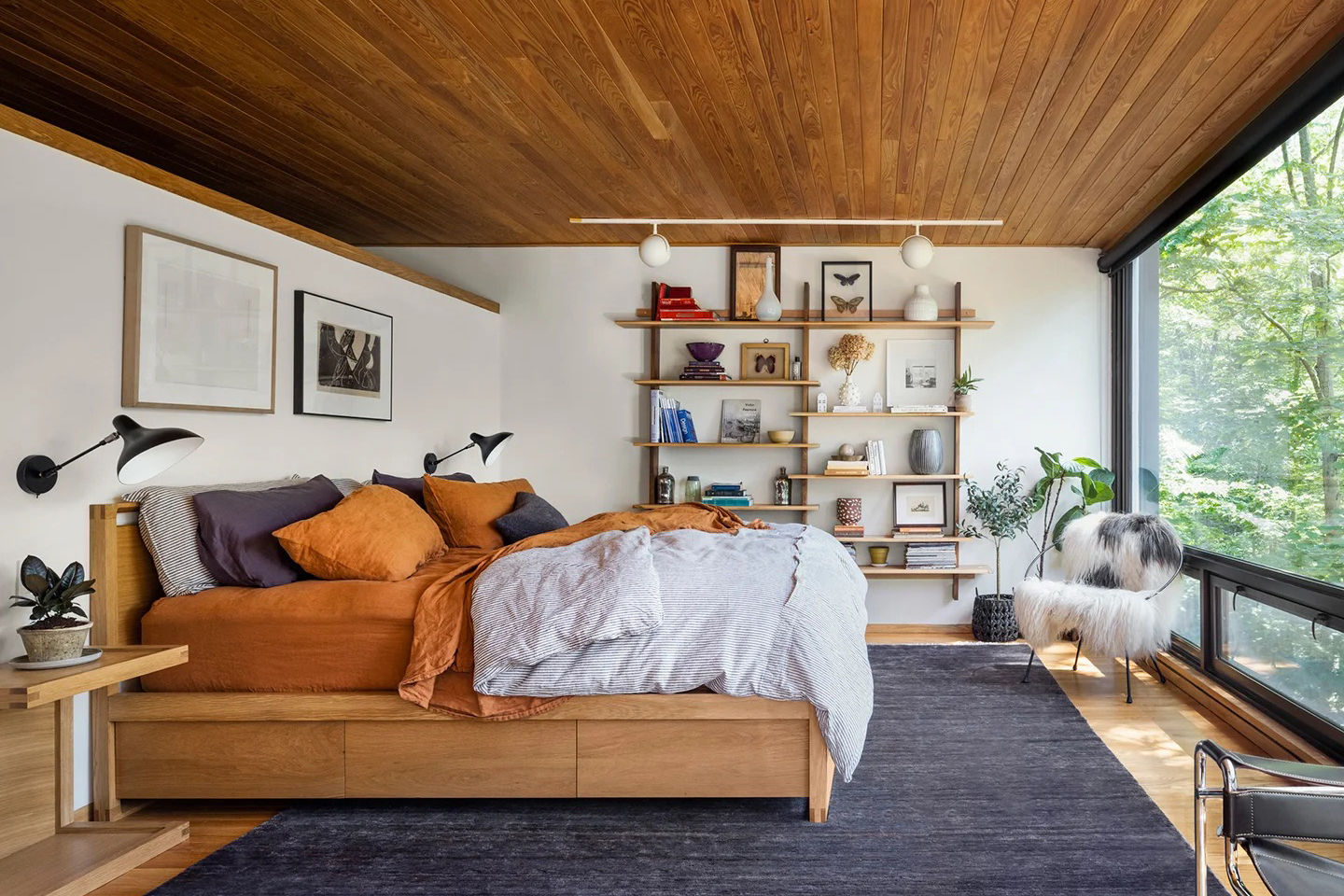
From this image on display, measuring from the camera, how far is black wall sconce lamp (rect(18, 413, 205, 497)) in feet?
9.05

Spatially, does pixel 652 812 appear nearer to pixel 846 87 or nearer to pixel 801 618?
pixel 801 618

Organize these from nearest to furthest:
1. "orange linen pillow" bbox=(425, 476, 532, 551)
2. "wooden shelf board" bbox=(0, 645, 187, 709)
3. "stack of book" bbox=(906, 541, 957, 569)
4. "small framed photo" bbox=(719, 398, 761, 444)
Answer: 1. "wooden shelf board" bbox=(0, 645, 187, 709)
2. "orange linen pillow" bbox=(425, 476, 532, 551)
3. "stack of book" bbox=(906, 541, 957, 569)
4. "small framed photo" bbox=(719, 398, 761, 444)

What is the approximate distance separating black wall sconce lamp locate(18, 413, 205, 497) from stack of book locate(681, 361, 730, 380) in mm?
3659

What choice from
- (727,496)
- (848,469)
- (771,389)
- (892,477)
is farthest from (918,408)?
(727,496)

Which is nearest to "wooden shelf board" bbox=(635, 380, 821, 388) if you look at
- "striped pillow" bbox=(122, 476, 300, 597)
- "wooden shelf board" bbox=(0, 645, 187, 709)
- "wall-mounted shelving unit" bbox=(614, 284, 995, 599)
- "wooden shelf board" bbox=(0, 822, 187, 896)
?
"wall-mounted shelving unit" bbox=(614, 284, 995, 599)

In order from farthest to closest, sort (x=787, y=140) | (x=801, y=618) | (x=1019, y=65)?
(x=787, y=140) < (x=1019, y=65) < (x=801, y=618)

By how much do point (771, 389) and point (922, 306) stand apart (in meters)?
1.09

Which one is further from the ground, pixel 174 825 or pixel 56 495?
pixel 56 495

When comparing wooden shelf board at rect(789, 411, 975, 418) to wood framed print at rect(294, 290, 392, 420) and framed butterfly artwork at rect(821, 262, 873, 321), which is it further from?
wood framed print at rect(294, 290, 392, 420)

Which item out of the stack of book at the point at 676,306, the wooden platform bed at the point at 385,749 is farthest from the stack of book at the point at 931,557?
the wooden platform bed at the point at 385,749

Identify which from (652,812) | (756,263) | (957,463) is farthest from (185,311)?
(957,463)

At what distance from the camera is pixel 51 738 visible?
2830mm

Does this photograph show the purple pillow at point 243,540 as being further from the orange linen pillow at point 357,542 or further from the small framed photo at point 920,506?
the small framed photo at point 920,506

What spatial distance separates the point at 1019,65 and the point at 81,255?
3.17 m
